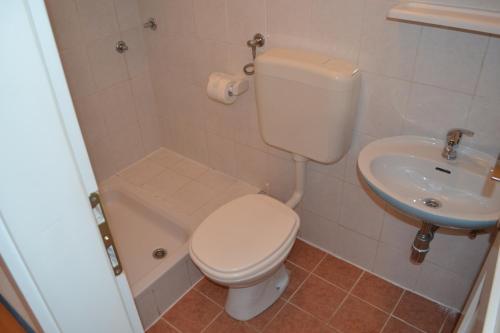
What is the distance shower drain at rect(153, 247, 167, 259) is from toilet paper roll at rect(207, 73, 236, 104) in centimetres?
84

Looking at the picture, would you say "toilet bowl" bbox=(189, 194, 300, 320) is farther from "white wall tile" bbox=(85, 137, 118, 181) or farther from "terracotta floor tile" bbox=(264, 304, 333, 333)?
"white wall tile" bbox=(85, 137, 118, 181)

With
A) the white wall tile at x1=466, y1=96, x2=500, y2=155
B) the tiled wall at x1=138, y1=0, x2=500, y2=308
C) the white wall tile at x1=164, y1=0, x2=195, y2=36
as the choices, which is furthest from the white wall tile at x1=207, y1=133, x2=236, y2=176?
the white wall tile at x1=466, y1=96, x2=500, y2=155

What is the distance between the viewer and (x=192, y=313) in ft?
6.01

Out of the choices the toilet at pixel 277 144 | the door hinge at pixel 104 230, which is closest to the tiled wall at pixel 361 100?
the toilet at pixel 277 144

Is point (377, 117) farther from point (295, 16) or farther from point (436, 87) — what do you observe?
point (295, 16)

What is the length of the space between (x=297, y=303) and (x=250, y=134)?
84 cm

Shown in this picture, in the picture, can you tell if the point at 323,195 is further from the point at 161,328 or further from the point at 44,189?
the point at 44,189

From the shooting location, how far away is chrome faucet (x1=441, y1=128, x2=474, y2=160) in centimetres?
133

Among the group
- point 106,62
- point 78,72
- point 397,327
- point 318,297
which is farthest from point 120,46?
point 397,327

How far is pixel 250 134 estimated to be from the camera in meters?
2.02

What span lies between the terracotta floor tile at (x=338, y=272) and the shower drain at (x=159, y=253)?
774 millimetres

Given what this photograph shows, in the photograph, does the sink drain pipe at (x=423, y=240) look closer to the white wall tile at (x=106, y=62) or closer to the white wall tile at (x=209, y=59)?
the white wall tile at (x=209, y=59)

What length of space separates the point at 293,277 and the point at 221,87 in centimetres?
98

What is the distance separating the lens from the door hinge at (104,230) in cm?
61
